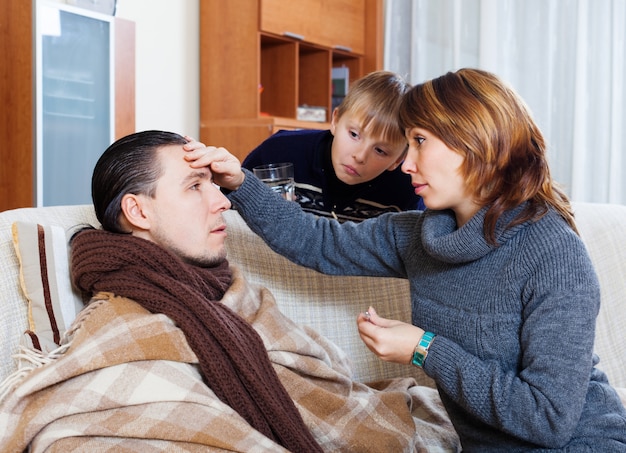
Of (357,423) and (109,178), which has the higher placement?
(109,178)

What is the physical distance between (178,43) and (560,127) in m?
2.12

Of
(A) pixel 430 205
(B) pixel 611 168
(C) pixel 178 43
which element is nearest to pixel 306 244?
(A) pixel 430 205

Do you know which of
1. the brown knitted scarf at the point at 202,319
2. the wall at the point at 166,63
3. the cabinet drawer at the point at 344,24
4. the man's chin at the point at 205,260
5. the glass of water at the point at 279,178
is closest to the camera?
the brown knitted scarf at the point at 202,319

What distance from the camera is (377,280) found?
186 centimetres

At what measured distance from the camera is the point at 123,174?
137cm

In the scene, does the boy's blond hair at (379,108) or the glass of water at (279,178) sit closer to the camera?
the glass of water at (279,178)

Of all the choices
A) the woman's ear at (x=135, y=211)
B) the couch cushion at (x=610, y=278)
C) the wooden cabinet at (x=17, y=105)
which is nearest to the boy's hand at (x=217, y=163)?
the woman's ear at (x=135, y=211)

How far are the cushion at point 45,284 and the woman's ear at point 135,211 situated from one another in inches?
5.3

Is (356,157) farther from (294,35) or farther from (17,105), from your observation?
(294,35)

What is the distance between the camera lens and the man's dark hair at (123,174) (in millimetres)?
1370

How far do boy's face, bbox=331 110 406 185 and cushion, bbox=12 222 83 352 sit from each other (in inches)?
34.6

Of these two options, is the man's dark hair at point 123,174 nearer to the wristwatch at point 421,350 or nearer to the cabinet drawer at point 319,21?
the wristwatch at point 421,350

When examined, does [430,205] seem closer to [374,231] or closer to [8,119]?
[374,231]

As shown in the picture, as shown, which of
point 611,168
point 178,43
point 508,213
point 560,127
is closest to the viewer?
point 508,213
